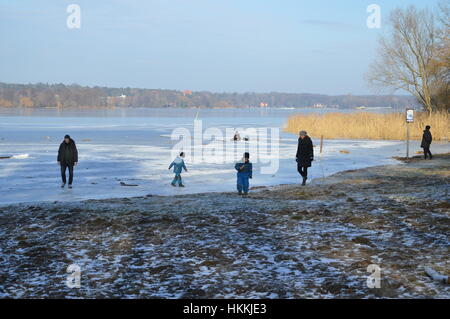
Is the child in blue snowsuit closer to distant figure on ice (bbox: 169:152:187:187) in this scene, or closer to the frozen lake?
Result: the frozen lake

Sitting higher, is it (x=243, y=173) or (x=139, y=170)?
(x=243, y=173)

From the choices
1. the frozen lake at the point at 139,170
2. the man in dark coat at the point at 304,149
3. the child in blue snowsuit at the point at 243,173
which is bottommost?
the frozen lake at the point at 139,170

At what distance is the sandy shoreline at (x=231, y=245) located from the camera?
6852 millimetres

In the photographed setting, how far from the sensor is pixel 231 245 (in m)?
8.88

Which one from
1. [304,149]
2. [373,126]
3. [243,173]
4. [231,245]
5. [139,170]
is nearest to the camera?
[231,245]

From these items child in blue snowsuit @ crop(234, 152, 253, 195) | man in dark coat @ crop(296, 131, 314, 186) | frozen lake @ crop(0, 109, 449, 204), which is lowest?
frozen lake @ crop(0, 109, 449, 204)

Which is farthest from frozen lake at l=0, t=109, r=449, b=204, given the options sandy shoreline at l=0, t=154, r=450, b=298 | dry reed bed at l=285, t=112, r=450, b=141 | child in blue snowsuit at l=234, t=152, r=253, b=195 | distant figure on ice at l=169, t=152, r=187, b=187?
dry reed bed at l=285, t=112, r=450, b=141

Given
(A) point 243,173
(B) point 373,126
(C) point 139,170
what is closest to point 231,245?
(A) point 243,173

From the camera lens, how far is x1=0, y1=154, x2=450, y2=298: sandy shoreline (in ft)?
22.5

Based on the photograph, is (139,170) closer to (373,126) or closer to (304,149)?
(304,149)

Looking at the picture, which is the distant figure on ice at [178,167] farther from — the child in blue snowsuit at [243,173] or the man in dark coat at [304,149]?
the man in dark coat at [304,149]

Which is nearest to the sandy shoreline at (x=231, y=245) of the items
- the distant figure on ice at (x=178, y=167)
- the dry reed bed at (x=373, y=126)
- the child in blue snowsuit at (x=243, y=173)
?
the child in blue snowsuit at (x=243, y=173)

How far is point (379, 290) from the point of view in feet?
21.6
